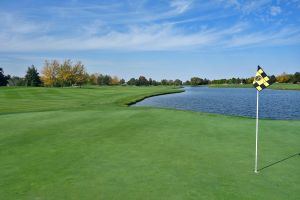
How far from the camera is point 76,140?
485 inches

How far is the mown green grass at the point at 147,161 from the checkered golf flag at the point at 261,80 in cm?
220

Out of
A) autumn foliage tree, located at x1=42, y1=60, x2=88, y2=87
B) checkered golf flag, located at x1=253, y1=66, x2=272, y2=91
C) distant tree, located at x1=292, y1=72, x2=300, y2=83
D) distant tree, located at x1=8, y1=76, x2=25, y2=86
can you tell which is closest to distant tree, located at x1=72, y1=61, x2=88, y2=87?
autumn foliage tree, located at x1=42, y1=60, x2=88, y2=87

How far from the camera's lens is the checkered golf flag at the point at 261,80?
8.73m

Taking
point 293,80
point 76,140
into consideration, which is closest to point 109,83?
point 293,80

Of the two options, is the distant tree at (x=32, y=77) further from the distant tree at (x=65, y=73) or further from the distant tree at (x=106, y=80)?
the distant tree at (x=106, y=80)

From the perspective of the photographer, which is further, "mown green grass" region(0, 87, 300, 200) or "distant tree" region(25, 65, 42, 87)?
"distant tree" region(25, 65, 42, 87)

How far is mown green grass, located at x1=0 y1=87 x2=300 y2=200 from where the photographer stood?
7117 millimetres

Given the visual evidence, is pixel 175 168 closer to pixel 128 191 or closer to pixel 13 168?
pixel 128 191

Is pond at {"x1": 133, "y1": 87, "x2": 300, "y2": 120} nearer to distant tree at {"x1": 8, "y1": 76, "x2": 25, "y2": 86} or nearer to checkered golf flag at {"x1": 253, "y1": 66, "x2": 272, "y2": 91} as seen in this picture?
checkered golf flag at {"x1": 253, "y1": 66, "x2": 272, "y2": 91}

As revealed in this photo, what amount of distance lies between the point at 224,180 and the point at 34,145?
7025 millimetres

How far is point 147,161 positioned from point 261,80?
3.87 metres

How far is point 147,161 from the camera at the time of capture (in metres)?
9.31

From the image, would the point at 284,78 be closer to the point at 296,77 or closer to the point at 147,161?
the point at 296,77

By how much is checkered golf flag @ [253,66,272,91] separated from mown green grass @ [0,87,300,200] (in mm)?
2199
